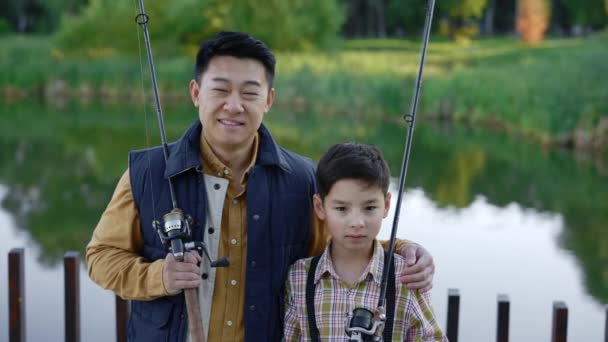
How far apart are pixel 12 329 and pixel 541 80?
33.7ft

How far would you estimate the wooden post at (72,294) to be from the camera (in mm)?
2678

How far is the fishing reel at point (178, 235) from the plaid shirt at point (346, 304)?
9.3 inches

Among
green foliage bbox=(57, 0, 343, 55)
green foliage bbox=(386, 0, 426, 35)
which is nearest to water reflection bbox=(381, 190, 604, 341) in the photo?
green foliage bbox=(57, 0, 343, 55)

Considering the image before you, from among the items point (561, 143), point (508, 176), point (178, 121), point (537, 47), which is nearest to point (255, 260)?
point (508, 176)

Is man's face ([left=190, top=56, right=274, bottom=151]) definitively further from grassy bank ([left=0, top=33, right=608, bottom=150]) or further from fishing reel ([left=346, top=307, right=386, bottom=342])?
grassy bank ([left=0, top=33, right=608, bottom=150])

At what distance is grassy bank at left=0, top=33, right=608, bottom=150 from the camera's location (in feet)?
35.0

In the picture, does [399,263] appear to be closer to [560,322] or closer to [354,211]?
[354,211]

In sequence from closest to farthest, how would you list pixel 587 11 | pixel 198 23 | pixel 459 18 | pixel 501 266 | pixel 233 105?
pixel 233 105
pixel 501 266
pixel 198 23
pixel 587 11
pixel 459 18

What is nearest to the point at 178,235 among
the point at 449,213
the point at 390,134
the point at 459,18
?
the point at 449,213

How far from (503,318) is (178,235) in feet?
4.10

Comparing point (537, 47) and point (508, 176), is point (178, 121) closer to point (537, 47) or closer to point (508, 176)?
point (508, 176)

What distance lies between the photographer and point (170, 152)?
6.33 feet

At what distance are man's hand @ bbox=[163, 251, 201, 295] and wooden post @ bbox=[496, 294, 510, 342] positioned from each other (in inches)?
45.3

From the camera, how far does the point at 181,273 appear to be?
5.62ft
